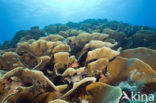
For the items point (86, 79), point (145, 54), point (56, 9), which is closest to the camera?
point (86, 79)

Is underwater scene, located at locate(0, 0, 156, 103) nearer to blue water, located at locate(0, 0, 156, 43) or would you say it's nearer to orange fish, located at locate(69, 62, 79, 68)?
orange fish, located at locate(69, 62, 79, 68)

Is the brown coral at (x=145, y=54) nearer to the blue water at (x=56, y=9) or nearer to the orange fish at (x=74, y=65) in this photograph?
the orange fish at (x=74, y=65)

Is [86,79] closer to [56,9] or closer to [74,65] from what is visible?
[74,65]

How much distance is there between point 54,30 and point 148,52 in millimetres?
4988

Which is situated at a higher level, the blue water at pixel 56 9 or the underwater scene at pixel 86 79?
the blue water at pixel 56 9

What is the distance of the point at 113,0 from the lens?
4797 centimetres

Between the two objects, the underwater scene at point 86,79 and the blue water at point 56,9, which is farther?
the blue water at point 56,9

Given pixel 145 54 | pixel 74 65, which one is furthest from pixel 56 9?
pixel 145 54

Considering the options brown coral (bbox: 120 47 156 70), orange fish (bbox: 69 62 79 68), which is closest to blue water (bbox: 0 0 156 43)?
orange fish (bbox: 69 62 79 68)

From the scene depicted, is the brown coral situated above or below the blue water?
below

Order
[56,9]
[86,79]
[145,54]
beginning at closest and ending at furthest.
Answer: [86,79] → [145,54] → [56,9]

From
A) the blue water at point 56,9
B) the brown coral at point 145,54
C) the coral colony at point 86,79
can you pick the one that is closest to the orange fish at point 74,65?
the coral colony at point 86,79

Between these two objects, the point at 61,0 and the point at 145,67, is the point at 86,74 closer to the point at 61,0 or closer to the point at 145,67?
the point at 145,67

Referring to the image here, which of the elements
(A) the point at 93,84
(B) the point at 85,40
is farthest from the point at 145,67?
(B) the point at 85,40
